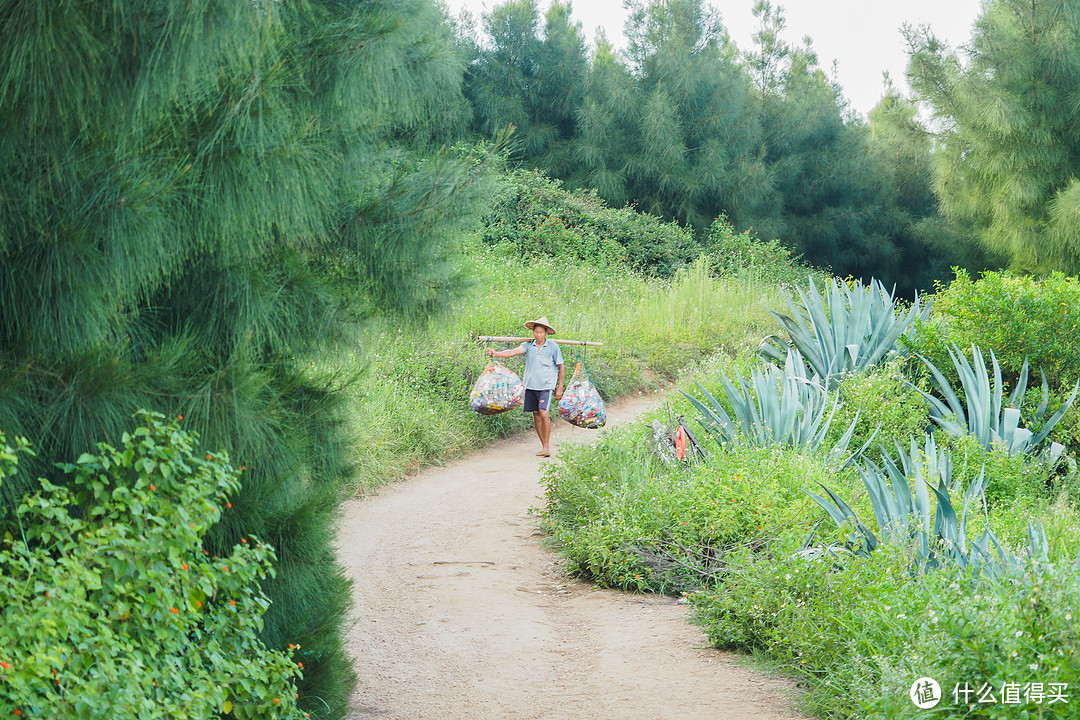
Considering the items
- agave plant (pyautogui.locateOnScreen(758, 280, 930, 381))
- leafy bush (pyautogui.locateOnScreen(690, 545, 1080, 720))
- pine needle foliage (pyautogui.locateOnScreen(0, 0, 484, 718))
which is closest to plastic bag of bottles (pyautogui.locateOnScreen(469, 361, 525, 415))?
agave plant (pyautogui.locateOnScreen(758, 280, 930, 381))

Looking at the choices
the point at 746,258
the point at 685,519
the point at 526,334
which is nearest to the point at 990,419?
the point at 685,519

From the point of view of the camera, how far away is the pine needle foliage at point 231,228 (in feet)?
8.26

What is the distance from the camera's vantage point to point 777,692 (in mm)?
4062

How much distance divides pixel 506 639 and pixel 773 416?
2.99m

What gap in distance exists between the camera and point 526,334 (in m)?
12.3

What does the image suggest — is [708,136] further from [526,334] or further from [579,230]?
[526,334]

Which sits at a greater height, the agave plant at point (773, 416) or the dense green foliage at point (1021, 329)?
the dense green foliage at point (1021, 329)

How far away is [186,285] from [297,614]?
1.36 metres

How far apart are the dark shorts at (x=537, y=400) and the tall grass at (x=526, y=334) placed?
2.91ft

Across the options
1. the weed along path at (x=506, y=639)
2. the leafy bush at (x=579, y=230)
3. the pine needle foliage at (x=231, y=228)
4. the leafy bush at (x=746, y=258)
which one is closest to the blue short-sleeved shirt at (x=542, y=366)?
the weed along path at (x=506, y=639)

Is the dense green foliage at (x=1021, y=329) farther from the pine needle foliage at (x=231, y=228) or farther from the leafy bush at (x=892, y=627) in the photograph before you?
the pine needle foliage at (x=231, y=228)

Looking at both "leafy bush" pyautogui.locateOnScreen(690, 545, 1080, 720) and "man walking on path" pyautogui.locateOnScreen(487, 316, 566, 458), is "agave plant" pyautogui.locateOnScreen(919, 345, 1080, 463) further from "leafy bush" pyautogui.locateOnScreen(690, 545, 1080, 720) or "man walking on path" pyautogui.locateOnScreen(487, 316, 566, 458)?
"man walking on path" pyautogui.locateOnScreen(487, 316, 566, 458)

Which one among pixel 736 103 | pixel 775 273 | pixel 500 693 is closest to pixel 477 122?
pixel 736 103

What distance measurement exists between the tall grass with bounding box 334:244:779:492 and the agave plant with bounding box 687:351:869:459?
223cm
